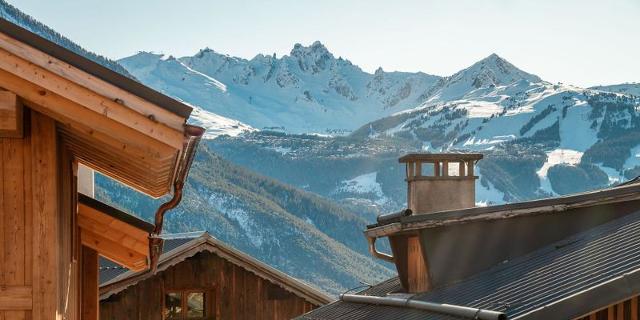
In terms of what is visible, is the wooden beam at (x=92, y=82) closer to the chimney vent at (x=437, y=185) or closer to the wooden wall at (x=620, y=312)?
the wooden wall at (x=620, y=312)

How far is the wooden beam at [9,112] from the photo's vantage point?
8.05 meters

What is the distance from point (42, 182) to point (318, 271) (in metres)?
173

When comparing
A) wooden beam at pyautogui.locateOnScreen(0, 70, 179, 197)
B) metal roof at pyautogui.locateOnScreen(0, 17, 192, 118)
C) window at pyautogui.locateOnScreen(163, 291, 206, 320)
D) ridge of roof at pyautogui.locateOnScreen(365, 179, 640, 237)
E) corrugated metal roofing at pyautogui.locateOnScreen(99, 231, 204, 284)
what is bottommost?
window at pyautogui.locateOnScreen(163, 291, 206, 320)

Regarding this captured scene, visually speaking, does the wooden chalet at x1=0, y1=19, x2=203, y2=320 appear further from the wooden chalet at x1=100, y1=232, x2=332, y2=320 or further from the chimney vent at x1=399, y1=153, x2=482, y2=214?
the wooden chalet at x1=100, y1=232, x2=332, y2=320

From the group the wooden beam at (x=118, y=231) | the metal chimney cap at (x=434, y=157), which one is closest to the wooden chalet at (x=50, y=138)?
the wooden beam at (x=118, y=231)

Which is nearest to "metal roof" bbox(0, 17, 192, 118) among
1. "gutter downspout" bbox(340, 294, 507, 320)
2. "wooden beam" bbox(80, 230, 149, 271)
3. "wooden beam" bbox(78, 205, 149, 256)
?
"gutter downspout" bbox(340, 294, 507, 320)

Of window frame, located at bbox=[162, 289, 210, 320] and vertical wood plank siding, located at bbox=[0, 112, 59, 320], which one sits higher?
vertical wood plank siding, located at bbox=[0, 112, 59, 320]

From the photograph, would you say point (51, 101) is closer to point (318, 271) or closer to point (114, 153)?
point (114, 153)

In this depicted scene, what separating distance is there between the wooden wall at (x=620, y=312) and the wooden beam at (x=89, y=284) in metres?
6.63

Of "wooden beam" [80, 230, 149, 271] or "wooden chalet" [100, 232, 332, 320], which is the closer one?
"wooden beam" [80, 230, 149, 271]

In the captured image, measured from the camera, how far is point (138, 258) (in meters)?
15.5

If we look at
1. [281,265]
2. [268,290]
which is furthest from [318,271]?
[268,290]

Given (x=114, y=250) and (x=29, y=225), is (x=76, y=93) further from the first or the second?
(x=114, y=250)

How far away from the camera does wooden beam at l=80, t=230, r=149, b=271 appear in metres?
14.9
